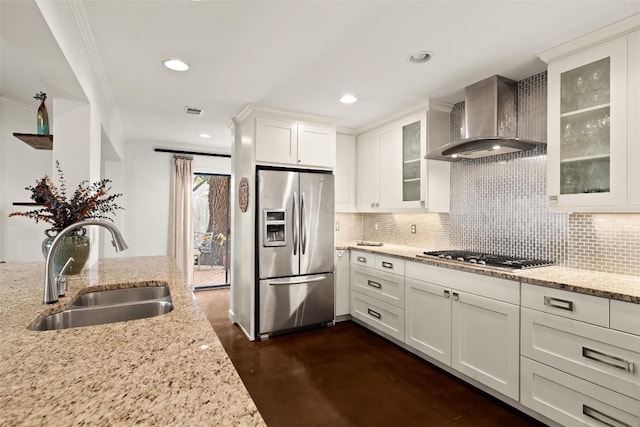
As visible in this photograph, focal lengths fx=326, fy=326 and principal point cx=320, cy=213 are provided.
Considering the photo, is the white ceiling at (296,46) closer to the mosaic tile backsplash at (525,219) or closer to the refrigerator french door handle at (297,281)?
the mosaic tile backsplash at (525,219)

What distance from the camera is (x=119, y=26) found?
1.91 meters

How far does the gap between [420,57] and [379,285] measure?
2.08 meters

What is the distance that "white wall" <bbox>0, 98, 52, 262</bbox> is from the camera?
10.2ft

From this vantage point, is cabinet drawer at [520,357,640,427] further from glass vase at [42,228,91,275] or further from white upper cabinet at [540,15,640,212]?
glass vase at [42,228,91,275]

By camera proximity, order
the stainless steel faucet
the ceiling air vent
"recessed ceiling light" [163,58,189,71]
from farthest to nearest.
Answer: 1. the ceiling air vent
2. "recessed ceiling light" [163,58,189,71]
3. the stainless steel faucet

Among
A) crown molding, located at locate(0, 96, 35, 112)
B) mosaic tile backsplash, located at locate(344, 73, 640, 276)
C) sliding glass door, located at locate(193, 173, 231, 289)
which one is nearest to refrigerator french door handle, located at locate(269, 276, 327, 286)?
mosaic tile backsplash, located at locate(344, 73, 640, 276)

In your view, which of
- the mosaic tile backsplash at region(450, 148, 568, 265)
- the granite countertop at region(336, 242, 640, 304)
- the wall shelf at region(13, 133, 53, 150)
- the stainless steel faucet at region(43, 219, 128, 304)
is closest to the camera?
the stainless steel faucet at region(43, 219, 128, 304)

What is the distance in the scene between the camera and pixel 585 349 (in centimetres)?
171

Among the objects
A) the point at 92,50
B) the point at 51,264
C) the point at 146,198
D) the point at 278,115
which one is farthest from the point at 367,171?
the point at 146,198

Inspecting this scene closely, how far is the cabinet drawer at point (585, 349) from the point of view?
1559 millimetres

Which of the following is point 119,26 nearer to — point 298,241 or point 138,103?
point 138,103

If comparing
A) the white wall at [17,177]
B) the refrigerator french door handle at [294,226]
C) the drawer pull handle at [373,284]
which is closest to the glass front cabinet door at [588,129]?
the drawer pull handle at [373,284]

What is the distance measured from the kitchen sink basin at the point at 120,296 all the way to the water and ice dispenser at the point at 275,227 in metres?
1.60

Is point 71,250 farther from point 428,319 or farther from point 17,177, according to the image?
point 428,319
